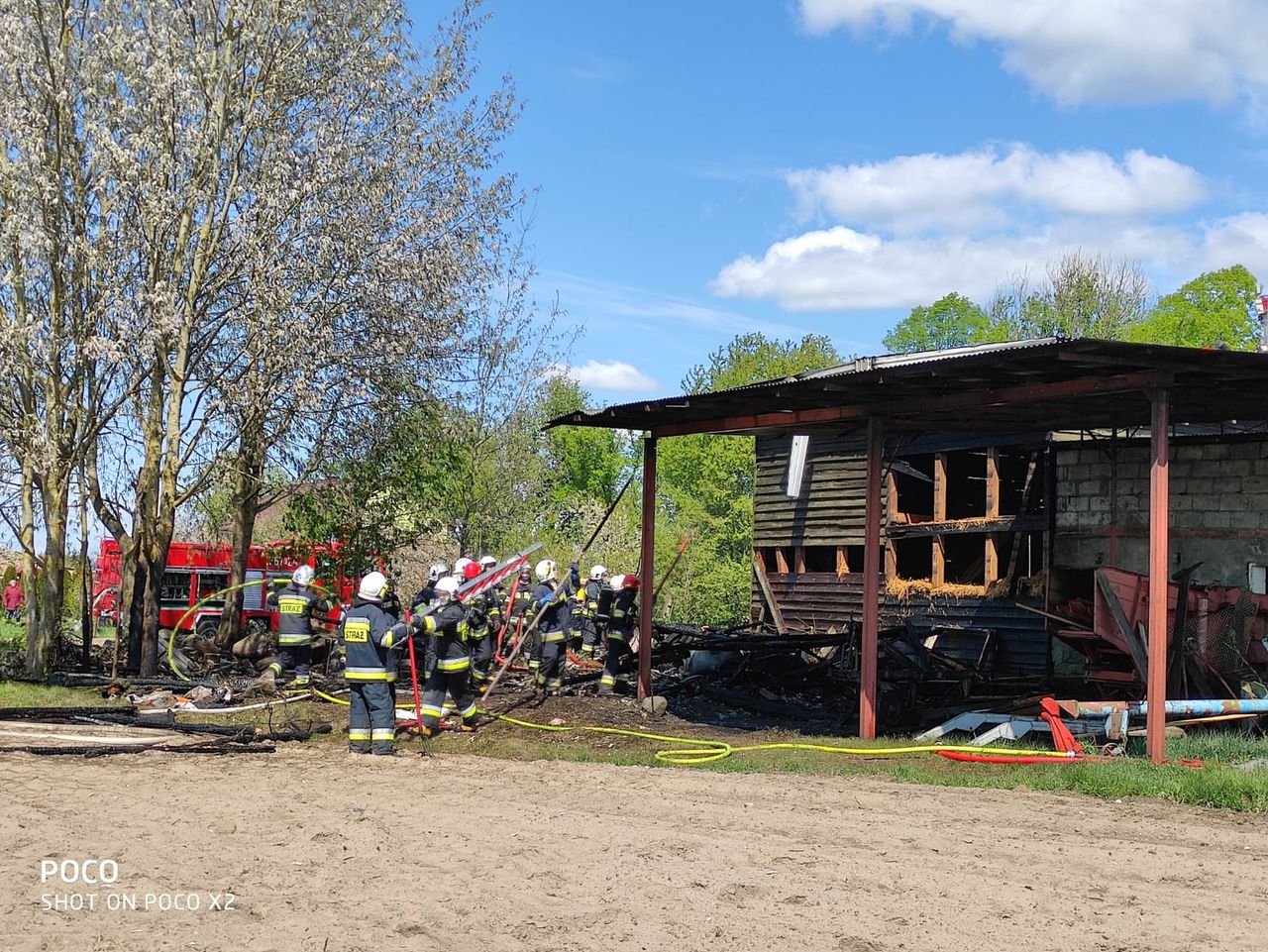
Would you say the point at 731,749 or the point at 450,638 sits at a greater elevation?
the point at 450,638

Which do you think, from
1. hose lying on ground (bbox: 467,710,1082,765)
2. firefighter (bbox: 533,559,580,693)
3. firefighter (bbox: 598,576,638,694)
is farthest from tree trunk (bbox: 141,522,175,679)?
hose lying on ground (bbox: 467,710,1082,765)

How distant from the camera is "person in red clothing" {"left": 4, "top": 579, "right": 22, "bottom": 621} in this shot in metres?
34.2

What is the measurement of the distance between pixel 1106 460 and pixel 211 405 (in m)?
12.3

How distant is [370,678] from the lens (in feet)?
38.3

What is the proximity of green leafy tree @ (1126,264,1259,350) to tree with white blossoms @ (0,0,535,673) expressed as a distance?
31529 mm

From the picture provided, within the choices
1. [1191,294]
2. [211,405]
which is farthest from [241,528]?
[1191,294]

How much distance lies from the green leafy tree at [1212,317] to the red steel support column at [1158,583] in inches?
1319

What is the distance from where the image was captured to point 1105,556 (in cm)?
1627

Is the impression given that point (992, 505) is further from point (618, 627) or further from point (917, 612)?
point (618, 627)

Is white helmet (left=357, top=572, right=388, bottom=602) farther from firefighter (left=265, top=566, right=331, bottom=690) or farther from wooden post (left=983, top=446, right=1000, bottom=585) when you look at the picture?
wooden post (left=983, top=446, right=1000, bottom=585)

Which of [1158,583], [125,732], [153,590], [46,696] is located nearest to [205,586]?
[153,590]

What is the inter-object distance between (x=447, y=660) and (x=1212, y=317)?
37420 millimetres

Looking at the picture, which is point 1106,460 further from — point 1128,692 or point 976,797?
point 976,797

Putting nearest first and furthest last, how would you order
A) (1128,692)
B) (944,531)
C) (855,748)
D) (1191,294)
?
(855,748)
(1128,692)
(944,531)
(1191,294)
